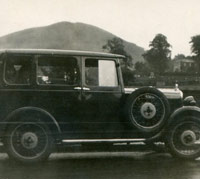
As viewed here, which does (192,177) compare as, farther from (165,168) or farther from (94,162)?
(94,162)

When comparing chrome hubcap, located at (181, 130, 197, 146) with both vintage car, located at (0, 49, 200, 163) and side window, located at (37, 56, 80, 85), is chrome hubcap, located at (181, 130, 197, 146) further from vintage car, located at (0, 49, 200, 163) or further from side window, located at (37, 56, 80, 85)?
side window, located at (37, 56, 80, 85)

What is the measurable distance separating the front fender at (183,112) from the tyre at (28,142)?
2132 mm

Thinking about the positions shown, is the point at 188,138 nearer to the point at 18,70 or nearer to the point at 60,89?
the point at 60,89

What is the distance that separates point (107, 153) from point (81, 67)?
1794 mm

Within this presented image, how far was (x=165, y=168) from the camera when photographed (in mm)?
6473

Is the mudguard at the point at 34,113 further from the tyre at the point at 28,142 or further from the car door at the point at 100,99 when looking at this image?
the car door at the point at 100,99

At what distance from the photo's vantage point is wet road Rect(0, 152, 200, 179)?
588 cm

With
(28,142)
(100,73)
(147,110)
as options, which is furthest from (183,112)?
(28,142)

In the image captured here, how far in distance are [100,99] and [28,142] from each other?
136 centimetres

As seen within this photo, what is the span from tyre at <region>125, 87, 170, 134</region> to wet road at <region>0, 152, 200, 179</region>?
0.60 m

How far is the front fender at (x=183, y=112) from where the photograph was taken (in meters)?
7.49

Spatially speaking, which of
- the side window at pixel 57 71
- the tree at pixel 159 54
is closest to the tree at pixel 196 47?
the tree at pixel 159 54

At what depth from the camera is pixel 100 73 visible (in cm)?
728

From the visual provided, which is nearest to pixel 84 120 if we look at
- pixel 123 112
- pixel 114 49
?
pixel 123 112
